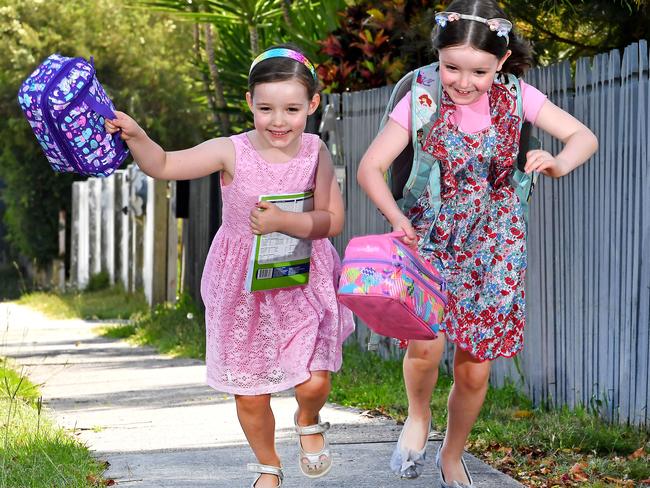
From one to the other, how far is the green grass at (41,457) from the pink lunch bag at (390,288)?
140 cm

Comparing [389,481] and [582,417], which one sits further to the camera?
[582,417]

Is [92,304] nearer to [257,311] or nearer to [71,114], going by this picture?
[257,311]

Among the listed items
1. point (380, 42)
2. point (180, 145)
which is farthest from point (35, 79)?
point (180, 145)

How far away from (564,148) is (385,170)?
2.02 feet

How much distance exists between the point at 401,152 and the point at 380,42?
4903 millimetres

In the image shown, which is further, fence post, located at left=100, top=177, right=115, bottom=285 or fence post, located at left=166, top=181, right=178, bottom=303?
fence post, located at left=100, top=177, right=115, bottom=285

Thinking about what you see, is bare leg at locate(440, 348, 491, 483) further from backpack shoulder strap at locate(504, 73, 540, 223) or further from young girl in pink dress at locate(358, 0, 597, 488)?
backpack shoulder strap at locate(504, 73, 540, 223)

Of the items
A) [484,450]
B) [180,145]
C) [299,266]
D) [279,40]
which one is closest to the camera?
[299,266]

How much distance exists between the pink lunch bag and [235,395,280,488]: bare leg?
53cm

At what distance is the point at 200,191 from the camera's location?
1358 centimetres

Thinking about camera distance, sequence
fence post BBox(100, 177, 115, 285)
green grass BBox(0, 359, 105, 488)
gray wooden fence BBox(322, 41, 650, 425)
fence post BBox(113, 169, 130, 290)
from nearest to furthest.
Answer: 1. green grass BBox(0, 359, 105, 488)
2. gray wooden fence BBox(322, 41, 650, 425)
3. fence post BBox(113, 169, 130, 290)
4. fence post BBox(100, 177, 115, 285)

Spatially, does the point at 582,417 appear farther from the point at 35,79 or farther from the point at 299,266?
the point at 35,79

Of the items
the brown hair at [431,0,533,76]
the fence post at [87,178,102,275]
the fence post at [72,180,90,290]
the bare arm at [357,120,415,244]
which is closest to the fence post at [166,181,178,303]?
the fence post at [87,178,102,275]

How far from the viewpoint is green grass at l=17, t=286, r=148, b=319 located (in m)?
15.9
